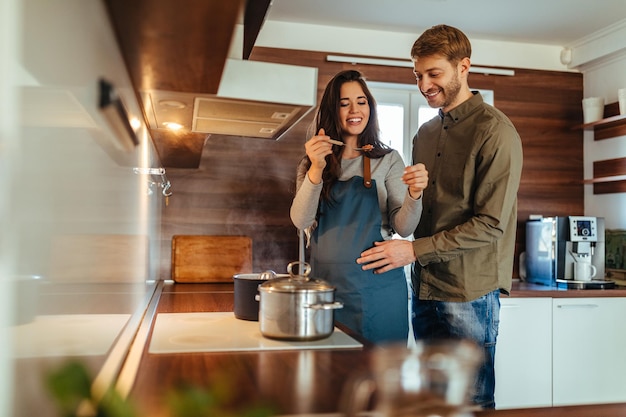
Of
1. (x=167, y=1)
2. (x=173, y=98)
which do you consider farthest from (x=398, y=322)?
(x=167, y=1)

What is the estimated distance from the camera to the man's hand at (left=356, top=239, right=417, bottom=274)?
1.59m

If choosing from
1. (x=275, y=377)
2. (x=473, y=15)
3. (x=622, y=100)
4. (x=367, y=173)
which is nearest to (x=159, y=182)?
(x=367, y=173)

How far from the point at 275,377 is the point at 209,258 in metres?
1.80

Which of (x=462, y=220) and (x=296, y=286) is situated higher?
(x=462, y=220)

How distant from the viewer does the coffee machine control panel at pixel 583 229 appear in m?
3.05

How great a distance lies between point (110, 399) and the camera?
338 mm

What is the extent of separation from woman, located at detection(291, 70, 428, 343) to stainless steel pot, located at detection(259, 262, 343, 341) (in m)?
0.52

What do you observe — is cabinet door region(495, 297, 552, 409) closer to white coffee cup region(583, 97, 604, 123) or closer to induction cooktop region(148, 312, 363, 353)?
white coffee cup region(583, 97, 604, 123)

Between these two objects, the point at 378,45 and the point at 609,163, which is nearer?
the point at 378,45

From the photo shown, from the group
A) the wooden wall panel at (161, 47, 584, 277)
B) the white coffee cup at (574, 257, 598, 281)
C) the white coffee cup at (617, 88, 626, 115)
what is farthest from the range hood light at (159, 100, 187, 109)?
the white coffee cup at (617, 88, 626, 115)

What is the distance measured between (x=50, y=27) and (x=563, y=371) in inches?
121

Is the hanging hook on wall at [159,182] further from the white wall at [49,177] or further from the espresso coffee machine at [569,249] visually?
the espresso coffee machine at [569,249]

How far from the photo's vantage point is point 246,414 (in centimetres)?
35

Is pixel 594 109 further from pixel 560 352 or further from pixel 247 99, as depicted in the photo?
pixel 247 99
